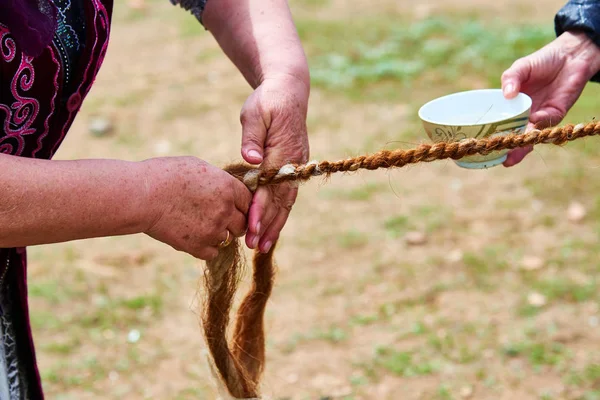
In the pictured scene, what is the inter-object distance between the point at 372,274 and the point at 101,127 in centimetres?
238

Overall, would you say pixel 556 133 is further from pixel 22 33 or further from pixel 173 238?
pixel 22 33

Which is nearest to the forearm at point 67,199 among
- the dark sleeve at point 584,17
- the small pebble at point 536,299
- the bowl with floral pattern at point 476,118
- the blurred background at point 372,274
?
the blurred background at point 372,274

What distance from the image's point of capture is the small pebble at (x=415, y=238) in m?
3.55

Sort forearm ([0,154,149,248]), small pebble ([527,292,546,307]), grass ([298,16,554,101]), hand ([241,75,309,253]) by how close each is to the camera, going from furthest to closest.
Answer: grass ([298,16,554,101]) → small pebble ([527,292,546,307]) → hand ([241,75,309,253]) → forearm ([0,154,149,248])

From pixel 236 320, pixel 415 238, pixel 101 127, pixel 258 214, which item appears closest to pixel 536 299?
pixel 415 238

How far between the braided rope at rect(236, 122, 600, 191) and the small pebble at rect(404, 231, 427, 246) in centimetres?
196

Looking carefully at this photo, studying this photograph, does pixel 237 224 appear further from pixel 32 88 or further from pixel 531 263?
pixel 531 263

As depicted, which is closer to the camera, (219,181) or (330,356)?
(219,181)

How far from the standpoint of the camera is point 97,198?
1284 mm

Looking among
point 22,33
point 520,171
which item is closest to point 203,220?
point 22,33

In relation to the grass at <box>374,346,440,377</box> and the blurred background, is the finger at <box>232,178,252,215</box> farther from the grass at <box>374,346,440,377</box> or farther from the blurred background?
the grass at <box>374,346,440,377</box>

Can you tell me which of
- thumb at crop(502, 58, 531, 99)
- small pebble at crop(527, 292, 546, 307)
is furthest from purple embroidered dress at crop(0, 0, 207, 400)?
small pebble at crop(527, 292, 546, 307)

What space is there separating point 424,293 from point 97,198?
216cm

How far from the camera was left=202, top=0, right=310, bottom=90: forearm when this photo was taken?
172 centimetres
